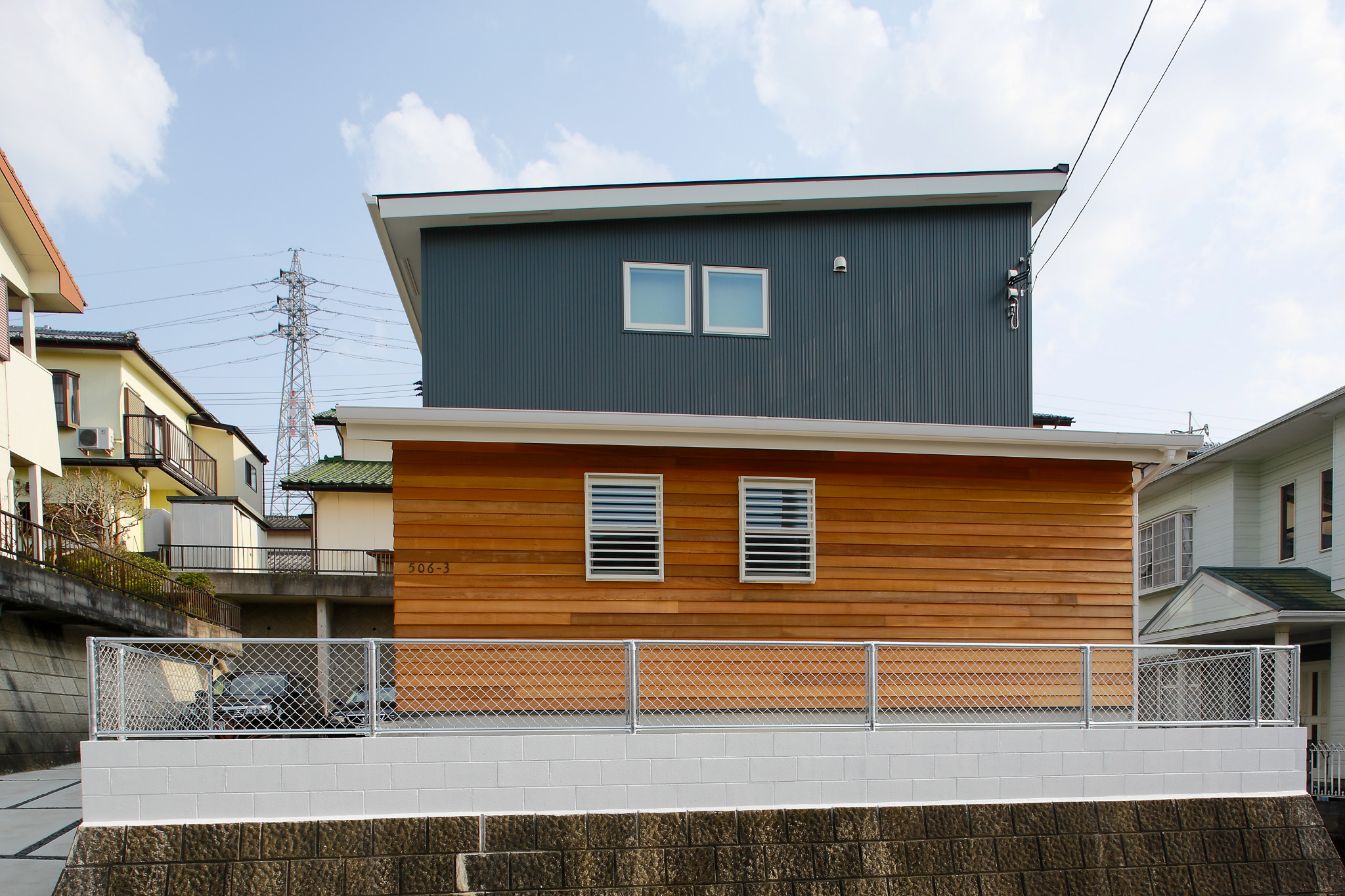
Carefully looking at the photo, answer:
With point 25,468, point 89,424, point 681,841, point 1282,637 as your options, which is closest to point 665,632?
point 681,841

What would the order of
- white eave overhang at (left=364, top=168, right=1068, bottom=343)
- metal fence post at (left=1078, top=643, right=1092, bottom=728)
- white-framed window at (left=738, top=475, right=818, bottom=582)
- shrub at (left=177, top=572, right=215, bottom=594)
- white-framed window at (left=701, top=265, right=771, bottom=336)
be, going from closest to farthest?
metal fence post at (left=1078, top=643, right=1092, bottom=728), white-framed window at (left=738, top=475, right=818, bottom=582), white eave overhang at (left=364, top=168, right=1068, bottom=343), white-framed window at (left=701, top=265, right=771, bottom=336), shrub at (left=177, top=572, right=215, bottom=594)

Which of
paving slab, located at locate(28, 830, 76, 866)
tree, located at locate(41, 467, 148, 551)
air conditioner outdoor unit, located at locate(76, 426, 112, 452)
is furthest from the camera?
air conditioner outdoor unit, located at locate(76, 426, 112, 452)

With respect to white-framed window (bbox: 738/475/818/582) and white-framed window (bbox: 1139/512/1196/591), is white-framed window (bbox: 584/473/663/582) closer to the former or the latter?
white-framed window (bbox: 738/475/818/582)

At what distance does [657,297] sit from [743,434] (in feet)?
7.65

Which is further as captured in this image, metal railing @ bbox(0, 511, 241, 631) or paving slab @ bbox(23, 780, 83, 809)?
metal railing @ bbox(0, 511, 241, 631)

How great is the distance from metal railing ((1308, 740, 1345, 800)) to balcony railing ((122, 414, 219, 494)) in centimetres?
2495

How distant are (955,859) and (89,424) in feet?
76.0

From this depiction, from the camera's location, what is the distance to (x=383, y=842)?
20.5 ft

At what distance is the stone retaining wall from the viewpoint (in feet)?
20.0

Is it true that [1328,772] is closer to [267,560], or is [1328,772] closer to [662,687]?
[662,687]

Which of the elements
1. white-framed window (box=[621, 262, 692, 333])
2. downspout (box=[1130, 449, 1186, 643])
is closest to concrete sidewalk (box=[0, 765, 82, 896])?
white-framed window (box=[621, 262, 692, 333])

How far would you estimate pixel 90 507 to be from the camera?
1931cm

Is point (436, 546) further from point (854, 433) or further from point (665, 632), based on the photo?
point (854, 433)

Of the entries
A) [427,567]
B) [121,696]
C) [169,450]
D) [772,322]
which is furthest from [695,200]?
[169,450]
